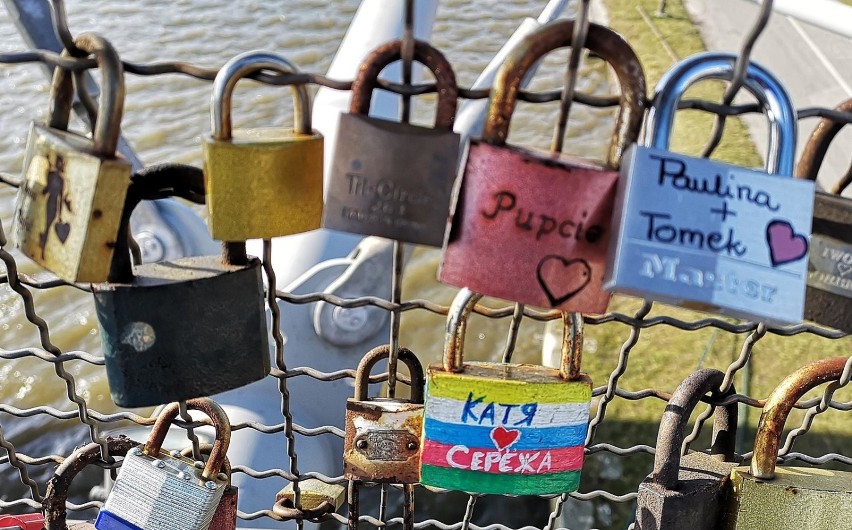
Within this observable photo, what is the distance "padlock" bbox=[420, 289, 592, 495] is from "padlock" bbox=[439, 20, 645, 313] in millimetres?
114

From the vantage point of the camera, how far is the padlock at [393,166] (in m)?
0.71

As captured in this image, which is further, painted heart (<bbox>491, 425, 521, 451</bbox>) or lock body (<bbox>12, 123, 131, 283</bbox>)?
painted heart (<bbox>491, 425, 521, 451</bbox>)

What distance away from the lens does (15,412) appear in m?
1.15

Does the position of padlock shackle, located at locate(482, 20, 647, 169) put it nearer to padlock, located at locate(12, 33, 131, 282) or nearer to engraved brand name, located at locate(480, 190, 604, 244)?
engraved brand name, located at locate(480, 190, 604, 244)

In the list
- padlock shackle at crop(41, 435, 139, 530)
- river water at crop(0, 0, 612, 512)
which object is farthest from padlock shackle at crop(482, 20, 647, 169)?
river water at crop(0, 0, 612, 512)

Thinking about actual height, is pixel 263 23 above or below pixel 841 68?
above

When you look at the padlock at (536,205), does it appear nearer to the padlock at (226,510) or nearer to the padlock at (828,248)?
the padlock at (828,248)

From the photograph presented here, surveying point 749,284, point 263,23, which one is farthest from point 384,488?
point 263,23

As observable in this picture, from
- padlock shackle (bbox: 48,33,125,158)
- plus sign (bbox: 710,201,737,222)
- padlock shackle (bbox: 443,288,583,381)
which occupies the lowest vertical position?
padlock shackle (bbox: 443,288,583,381)

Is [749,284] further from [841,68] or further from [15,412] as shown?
[841,68]

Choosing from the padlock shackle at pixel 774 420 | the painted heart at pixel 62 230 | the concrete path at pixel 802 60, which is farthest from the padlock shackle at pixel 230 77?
the concrete path at pixel 802 60

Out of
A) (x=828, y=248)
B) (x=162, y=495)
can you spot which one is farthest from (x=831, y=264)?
(x=162, y=495)

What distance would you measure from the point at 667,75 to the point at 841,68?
5.00m

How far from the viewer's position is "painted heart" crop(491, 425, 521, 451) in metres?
0.86
